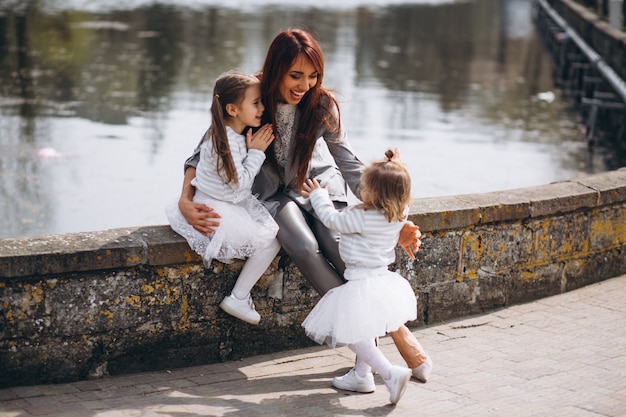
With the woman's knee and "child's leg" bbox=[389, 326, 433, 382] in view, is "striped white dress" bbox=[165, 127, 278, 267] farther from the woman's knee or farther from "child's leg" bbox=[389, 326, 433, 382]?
"child's leg" bbox=[389, 326, 433, 382]

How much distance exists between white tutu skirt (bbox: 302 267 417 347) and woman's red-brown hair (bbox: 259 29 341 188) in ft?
2.40

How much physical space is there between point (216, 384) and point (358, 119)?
32.0ft

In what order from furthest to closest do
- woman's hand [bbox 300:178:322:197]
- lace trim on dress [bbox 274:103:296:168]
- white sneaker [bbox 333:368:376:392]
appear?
lace trim on dress [bbox 274:103:296:168] → woman's hand [bbox 300:178:322:197] → white sneaker [bbox 333:368:376:392]

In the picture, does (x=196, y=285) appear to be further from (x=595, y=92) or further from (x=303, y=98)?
(x=595, y=92)

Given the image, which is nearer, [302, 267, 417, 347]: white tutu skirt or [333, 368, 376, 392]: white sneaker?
[302, 267, 417, 347]: white tutu skirt

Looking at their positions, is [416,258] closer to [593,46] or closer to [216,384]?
[216,384]

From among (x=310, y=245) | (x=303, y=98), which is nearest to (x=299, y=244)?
(x=310, y=245)

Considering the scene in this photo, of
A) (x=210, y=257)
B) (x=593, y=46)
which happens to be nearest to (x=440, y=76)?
(x=593, y=46)

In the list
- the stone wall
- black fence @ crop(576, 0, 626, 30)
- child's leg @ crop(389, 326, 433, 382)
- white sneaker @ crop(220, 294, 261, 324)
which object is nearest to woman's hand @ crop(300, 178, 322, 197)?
the stone wall

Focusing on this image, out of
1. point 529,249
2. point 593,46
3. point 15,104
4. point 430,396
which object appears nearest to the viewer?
point 430,396

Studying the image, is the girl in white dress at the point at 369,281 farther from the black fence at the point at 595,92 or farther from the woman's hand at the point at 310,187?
the black fence at the point at 595,92

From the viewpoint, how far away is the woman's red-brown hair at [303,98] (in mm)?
5039

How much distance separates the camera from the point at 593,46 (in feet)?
63.8

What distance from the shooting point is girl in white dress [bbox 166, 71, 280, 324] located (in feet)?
16.0
